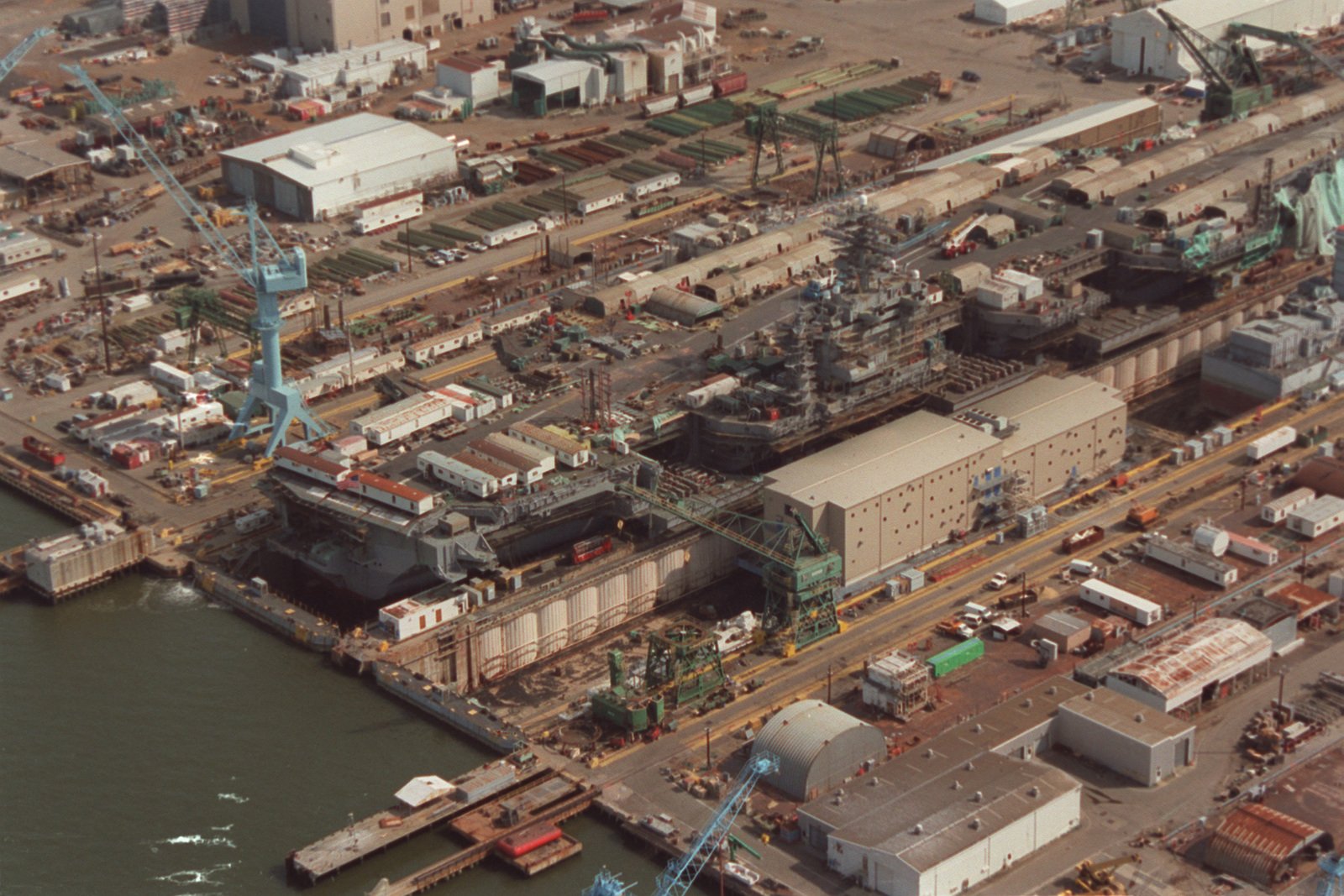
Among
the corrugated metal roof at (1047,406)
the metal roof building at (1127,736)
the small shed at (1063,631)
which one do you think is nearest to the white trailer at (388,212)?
the corrugated metal roof at (1047,406)

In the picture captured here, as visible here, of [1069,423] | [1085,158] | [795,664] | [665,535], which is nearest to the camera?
[795,664]

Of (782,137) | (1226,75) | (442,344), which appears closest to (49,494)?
(442,344)

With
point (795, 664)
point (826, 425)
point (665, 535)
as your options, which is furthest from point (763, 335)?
point (795, 664)

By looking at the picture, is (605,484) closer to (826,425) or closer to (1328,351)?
(826,425)

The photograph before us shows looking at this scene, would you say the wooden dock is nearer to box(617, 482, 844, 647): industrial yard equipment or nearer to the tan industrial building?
box(617, 482, 844, 647): industrial yard equipment

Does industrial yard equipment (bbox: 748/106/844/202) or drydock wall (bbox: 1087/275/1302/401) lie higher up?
industrial yard equipment (bbox: 748/106/844/202)

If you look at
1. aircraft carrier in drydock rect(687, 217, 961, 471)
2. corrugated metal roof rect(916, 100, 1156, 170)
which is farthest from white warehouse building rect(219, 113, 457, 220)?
aircraft carrier in drydock rect(687, 217, 961, 471)

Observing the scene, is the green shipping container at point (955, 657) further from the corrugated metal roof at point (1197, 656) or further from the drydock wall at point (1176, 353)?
the drydock wall at point (1176, 353)
